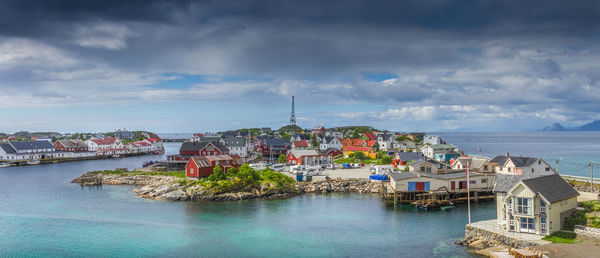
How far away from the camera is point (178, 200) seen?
48125 mm

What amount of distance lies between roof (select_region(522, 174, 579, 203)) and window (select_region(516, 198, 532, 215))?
969mm

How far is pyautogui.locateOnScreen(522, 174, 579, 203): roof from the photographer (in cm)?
2752

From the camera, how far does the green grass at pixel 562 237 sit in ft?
85.6

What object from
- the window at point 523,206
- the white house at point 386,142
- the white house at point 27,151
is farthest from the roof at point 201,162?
the white house at point 27,151

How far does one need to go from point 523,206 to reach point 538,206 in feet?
2.94

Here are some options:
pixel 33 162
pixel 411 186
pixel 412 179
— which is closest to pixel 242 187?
pixel 411 186

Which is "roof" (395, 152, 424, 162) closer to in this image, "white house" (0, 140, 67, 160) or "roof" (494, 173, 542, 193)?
"roof" (494, 173, 542, 193)

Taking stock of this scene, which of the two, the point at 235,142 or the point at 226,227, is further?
the point at 235,142

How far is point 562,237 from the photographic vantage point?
26.6 m

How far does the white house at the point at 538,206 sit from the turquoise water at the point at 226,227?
14.7ft

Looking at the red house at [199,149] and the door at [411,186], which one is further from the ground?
the red house at [199,149]

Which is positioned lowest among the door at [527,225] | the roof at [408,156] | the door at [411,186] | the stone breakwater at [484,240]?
the stone breakwater at [484,240]

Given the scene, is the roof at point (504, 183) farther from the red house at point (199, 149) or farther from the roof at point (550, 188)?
the red house at point (199, 149)

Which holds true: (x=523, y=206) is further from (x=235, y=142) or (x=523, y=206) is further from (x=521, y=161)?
(x=235, y=142)
